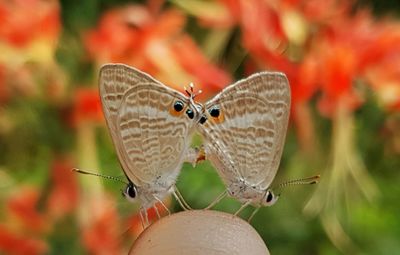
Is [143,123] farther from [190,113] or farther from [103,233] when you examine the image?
[103,233]

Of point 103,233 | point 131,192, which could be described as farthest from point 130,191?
point 103,233

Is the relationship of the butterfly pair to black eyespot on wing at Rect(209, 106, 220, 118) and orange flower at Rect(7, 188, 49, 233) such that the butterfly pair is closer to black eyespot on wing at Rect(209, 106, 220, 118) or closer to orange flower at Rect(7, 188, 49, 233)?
black eyespot on wing at Rect(209, 106, 220, 118)

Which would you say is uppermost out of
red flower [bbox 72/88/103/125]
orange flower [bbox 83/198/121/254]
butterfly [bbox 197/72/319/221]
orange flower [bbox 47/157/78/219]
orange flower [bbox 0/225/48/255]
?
butterfly [bbox 197/72/319/221]

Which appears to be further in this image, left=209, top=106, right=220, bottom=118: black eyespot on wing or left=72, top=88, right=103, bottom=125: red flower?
left=72, top=88, right=103, bottom=125: red flower

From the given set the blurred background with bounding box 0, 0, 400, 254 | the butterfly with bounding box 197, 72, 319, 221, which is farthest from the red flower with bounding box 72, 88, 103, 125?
the butterfly with bounding box 197, 72, 319, 221

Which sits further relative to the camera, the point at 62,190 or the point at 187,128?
→ the point at 62,190

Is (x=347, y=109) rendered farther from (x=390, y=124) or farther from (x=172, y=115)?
(x=172, y=115)

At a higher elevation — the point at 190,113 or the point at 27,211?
the point at 190,113

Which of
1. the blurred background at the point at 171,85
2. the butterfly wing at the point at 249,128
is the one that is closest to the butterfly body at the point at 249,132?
the butterfly wing at the point at 249,128

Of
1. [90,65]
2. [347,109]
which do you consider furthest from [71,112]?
[347,109]
